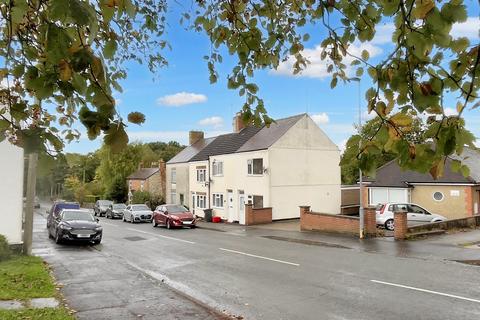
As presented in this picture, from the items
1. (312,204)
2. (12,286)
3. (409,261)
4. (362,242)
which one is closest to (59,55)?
(12,286)

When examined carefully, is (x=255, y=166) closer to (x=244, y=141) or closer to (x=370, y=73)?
(x=244, y=141)

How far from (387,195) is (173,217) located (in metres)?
17.3

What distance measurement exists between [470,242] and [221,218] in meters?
22.1

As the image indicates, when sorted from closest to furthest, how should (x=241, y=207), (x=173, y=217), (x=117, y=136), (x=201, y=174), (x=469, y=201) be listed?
1. (x=117, y=136)
2. (x=469, y=201)
3. (x=173, y=217)
4. (x=241, y=207)
5. (x=201, y=174)

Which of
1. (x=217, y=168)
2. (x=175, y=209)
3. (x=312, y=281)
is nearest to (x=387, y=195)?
(x=217, y=168)

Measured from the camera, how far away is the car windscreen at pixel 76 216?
21688 mm

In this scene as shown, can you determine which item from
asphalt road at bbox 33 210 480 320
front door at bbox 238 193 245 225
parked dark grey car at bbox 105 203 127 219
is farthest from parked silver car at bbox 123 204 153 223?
asphalt road at bbox 33 210 480 320

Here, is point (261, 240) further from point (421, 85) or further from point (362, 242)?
point (421, 85)

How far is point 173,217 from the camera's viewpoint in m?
31.2

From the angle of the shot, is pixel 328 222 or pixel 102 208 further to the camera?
pixel 102 208

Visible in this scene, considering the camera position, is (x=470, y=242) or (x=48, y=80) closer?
(x=48, y=80)

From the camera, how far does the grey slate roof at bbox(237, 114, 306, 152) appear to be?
34000 mm

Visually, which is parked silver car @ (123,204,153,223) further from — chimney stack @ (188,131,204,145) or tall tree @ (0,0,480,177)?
tall tree @ (0,0,480,177)

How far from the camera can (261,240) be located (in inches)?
894
